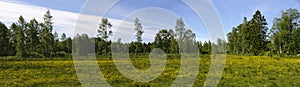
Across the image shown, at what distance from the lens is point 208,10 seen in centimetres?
1186

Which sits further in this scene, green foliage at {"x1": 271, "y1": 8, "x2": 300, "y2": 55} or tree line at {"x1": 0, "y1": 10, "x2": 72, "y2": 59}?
green foliage at {"x1": 271, "y1": 8, "x2": 300, "y2": 55}

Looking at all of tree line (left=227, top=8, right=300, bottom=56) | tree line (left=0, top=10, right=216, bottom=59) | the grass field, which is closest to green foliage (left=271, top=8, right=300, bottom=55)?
tree line (left=227, top=8, right=300, bottom=56)

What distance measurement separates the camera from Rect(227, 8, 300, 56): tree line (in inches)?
2463

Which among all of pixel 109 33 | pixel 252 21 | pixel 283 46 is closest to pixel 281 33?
pixel 283 46

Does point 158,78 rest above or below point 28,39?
below

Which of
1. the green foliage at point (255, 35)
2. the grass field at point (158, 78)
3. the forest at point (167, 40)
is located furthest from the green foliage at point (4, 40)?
the green foliage at point (255, 35)

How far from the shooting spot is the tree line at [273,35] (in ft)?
205

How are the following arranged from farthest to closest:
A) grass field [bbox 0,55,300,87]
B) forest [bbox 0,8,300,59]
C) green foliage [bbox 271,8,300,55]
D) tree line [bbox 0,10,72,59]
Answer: green foliage [bbox 271,8,300,55] → tree line [bbox 0,10,72,59] → forest [bbox 0,8,300,59] → grass field [bbox 0,55,300,87]

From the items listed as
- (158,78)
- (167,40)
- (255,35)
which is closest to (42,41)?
(167,40)

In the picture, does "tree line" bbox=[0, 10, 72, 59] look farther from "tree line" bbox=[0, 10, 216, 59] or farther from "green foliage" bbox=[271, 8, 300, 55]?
"green foliage" bbox=[271, 8, 300, 55]

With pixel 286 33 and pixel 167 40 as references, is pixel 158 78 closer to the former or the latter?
pixel 167 40

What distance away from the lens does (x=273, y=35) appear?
66562mm

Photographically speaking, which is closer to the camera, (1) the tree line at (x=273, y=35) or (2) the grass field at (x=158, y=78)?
(2) the grass field at (x=158, y=78)

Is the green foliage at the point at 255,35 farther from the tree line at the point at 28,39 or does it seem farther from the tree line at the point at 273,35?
the tree line at the point at 28,39
